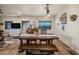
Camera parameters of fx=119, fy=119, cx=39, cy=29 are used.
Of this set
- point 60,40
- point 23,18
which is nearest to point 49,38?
point 60,40

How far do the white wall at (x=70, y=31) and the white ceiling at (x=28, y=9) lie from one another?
0.13 meters

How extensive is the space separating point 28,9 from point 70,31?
784 millimetres

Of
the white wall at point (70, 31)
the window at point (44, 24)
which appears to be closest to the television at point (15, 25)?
the window at point (44, 24)

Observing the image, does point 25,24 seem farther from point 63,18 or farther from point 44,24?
point 63,18

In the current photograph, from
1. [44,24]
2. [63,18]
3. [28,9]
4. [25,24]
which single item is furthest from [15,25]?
[63,18]

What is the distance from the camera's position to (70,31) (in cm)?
198

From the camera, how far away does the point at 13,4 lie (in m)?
1.78

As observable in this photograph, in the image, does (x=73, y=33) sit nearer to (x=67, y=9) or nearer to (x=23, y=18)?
(x=67, y=9)

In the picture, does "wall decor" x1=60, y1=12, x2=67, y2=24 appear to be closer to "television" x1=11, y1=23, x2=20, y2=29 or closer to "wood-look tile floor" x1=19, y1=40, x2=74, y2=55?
"wood-look tile floor" x1=19, y1=40, x2=74, y2=55

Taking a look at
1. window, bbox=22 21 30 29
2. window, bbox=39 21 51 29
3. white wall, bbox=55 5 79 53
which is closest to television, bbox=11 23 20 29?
window, bbox=22 21 30 29

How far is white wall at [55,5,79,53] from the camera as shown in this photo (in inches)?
72.6

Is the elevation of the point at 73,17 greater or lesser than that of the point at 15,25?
greater

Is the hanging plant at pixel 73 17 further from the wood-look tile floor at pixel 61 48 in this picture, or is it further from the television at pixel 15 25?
the television at pixel 15 25

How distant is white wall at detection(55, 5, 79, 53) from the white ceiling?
0.42 ft
